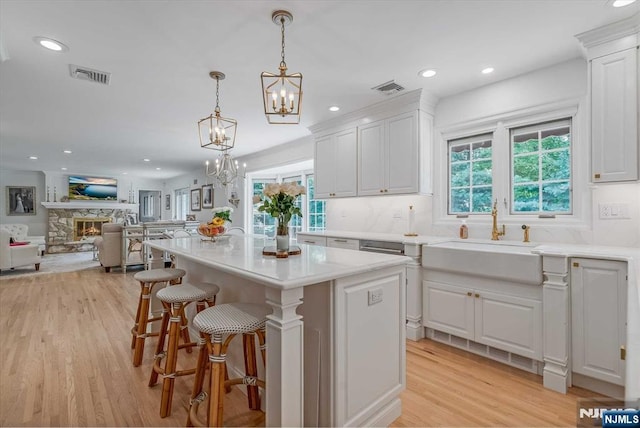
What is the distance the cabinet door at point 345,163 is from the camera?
3.98m

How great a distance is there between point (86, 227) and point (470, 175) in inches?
455

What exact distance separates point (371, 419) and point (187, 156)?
667cm

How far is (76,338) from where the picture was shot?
295 cm

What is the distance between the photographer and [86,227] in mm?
10102

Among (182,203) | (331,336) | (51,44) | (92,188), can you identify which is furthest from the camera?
(182,203)

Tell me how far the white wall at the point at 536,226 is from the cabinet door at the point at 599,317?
62 centimetres

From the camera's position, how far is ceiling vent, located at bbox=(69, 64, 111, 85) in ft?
9.01

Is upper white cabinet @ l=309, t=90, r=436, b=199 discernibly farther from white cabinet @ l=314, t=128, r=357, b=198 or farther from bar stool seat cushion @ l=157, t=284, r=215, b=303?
bar stool seat cushion @ l=157, t=284, r=215, b=303

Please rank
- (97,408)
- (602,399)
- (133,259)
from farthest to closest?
(133,259) → (602,399) → (97,408)

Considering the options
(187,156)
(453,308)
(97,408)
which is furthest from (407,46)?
(187,156)

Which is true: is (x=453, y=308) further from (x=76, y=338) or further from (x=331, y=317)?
(x=76, y=338)

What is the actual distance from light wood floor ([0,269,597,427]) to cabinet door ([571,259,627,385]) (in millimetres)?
224

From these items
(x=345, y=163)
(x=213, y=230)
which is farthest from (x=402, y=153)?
(x=213, y=230)

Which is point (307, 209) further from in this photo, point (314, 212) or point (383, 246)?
point (383, 246)
